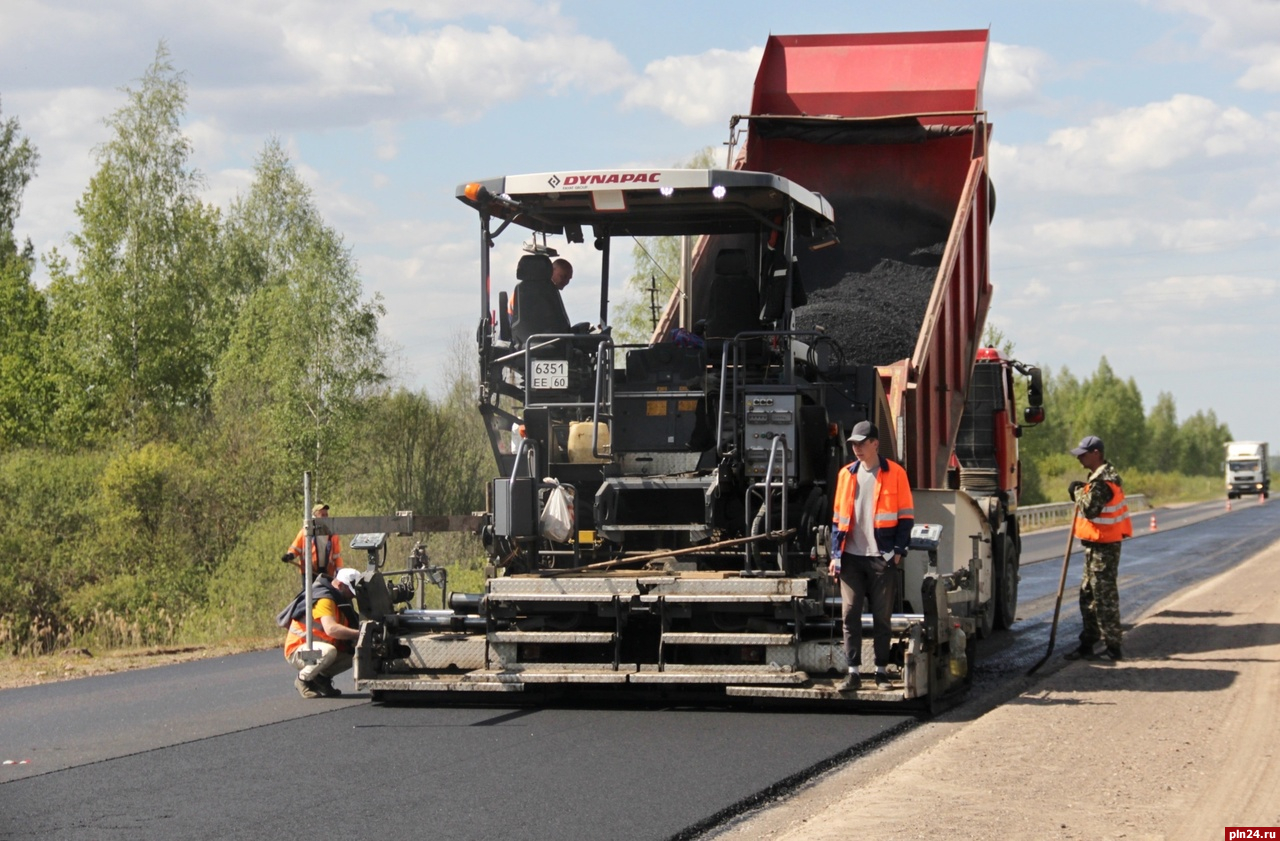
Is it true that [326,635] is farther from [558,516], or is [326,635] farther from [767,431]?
[767,431]

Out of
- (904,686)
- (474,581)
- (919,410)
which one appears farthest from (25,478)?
(904,686)

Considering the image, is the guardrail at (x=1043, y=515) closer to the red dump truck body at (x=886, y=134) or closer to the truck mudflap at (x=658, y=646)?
the red dump truck body at (x=886, y=134)

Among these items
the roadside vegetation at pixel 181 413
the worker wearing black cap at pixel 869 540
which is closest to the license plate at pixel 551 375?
the worker wearing black cap at pixel 869 540

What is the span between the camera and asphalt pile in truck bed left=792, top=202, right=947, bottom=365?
36.1 ft

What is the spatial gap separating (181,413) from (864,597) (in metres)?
30.7

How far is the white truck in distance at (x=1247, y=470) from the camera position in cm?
6925

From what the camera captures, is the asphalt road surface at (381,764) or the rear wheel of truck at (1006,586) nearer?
the asphalt road surface at (381,764)

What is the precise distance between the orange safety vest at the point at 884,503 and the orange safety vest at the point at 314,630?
10.3 ft

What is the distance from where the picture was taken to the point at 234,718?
8.09m

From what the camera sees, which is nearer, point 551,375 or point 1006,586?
point 551,375

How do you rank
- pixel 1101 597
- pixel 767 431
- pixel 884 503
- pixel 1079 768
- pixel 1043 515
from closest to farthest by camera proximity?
pixel 1079 768 < pixel 884 503 < pixel 767 431 < pixel 1101 597 < pixel 1043 515

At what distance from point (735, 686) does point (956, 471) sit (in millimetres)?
5009

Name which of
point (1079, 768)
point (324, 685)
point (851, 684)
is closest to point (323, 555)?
point (324, 685)

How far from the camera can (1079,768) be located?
6.29m
